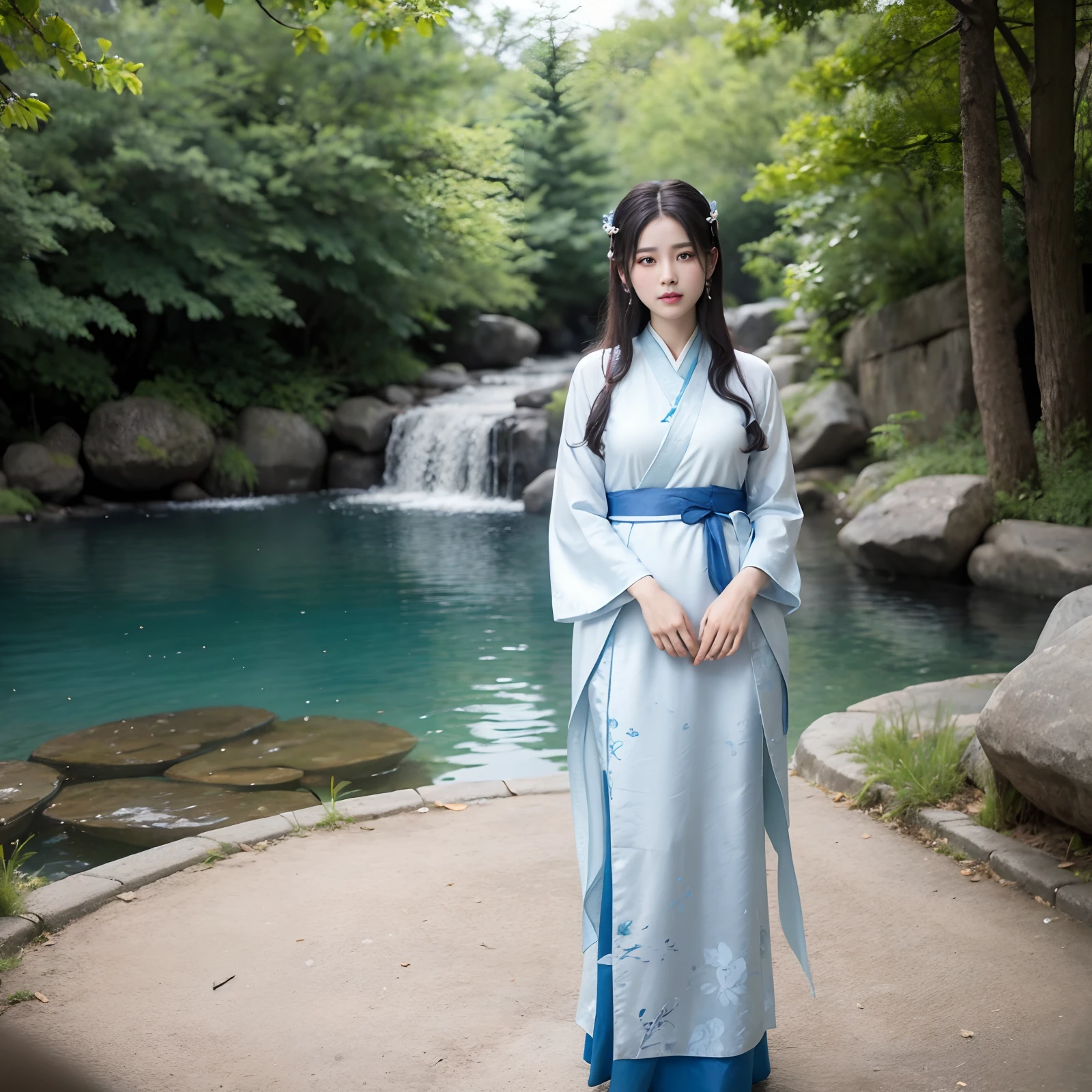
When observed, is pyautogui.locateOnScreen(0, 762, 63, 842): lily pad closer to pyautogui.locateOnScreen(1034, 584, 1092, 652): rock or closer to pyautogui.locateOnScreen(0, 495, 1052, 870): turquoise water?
pyautogui.locateOnScreen(0, 495, 1052, 870): turquoise water

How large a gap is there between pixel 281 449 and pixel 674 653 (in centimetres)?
1695

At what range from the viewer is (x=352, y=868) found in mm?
3699

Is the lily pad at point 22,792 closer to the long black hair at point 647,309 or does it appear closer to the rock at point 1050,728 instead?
the long black hair at point 647,309

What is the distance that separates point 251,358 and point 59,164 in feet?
17.3

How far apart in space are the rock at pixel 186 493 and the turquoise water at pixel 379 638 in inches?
178

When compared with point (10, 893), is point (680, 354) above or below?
above

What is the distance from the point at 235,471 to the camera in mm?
17875

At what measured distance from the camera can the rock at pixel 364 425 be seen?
63.5ft

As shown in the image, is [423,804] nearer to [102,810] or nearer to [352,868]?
[352,868]

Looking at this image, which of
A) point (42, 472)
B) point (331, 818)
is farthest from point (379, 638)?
point (42, 472)

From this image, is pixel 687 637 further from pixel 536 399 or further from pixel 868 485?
pixel 536 399

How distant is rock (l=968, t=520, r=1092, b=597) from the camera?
881 cm

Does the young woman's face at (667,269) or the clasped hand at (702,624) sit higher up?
the young woman's face at (667,269)

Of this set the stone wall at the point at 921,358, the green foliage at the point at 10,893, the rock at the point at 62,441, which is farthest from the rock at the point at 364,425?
the green foliage at the point at 10,893
